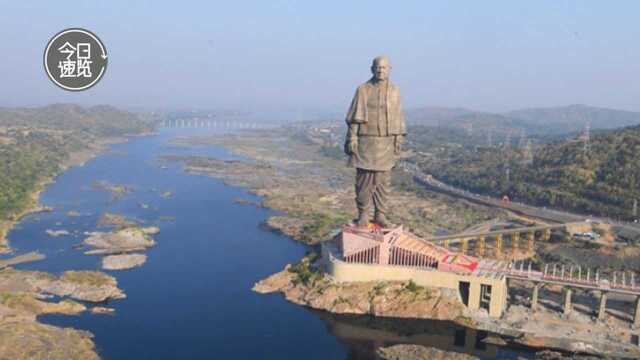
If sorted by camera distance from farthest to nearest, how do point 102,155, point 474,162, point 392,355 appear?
point 102,155 < point 474,162 < point 392,355

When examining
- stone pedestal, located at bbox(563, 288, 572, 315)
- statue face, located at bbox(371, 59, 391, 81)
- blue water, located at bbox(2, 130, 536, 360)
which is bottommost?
blue water, located at bbox(2, 130, 536, 360)

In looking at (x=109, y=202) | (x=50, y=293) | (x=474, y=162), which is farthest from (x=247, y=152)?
(x=50, y=293)

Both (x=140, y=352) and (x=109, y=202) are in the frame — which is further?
(x=109, y=202)

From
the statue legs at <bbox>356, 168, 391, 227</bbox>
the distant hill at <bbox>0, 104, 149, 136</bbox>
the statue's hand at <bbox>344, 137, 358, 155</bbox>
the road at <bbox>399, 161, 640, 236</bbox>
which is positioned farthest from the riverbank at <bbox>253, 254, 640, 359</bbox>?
the distant hill at <bbox>0, 104, 149, 136</bbox>

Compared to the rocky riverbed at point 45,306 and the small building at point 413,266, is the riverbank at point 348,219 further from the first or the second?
the rocky riverbed at point 45,306

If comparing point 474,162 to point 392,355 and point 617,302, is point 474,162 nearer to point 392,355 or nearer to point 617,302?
point 617,302

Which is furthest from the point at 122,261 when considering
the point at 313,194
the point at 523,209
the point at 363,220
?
the point at 523,209

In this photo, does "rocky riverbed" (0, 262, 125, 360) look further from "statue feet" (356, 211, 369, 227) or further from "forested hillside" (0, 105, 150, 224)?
"forested hillside" (0, 105, 150, 224)
